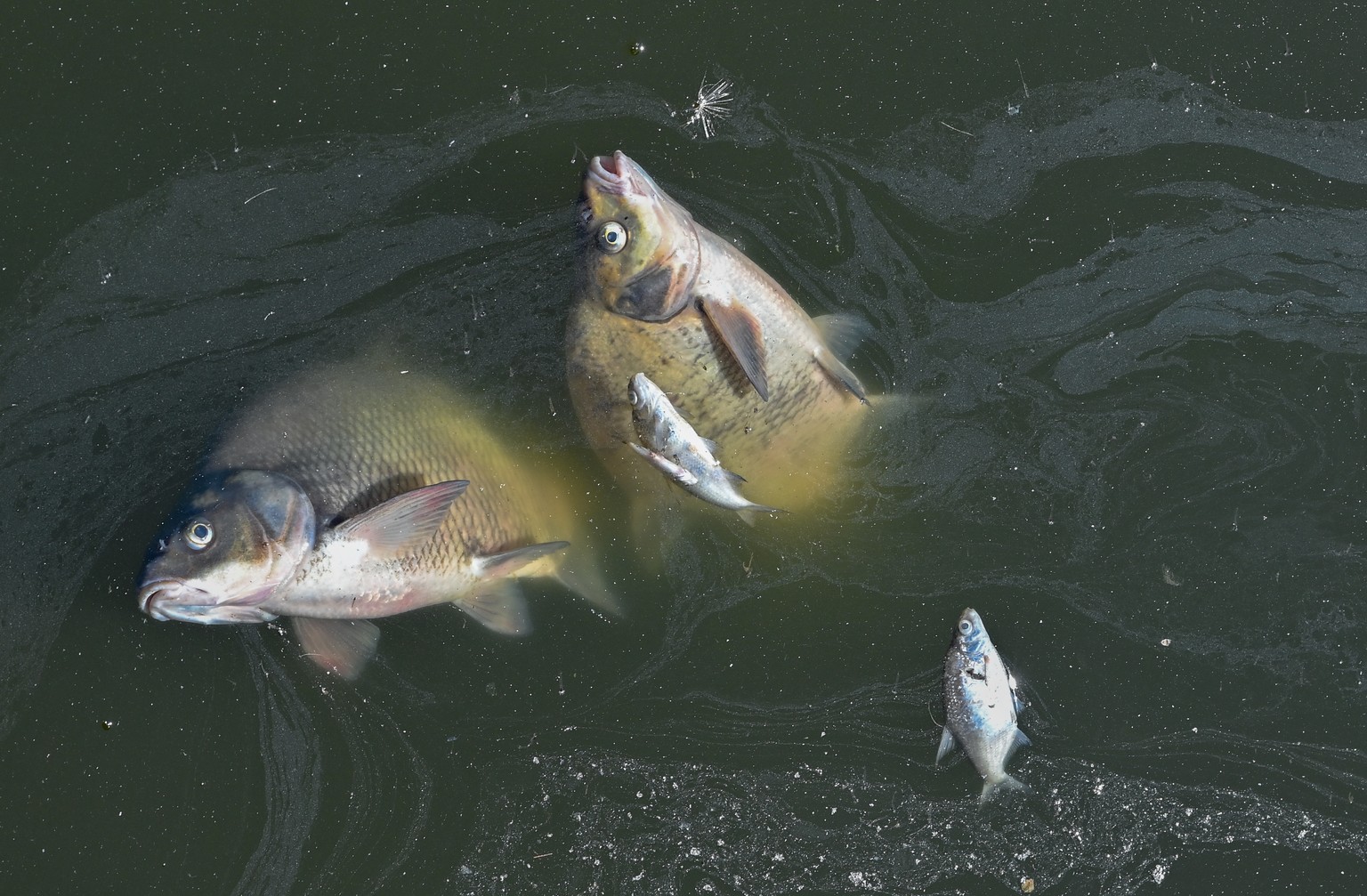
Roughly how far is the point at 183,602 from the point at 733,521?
68.2 inches

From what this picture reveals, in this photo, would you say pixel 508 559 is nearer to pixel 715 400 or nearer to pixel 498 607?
pixel 498 607

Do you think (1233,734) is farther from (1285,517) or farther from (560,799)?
(560,799)

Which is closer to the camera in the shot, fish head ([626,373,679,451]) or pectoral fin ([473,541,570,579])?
fish head ([626,373,679,451])

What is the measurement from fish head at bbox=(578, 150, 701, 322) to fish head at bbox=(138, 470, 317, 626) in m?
1.13

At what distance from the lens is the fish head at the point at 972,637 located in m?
3.13

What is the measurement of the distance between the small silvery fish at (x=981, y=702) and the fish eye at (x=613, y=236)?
5.47ft


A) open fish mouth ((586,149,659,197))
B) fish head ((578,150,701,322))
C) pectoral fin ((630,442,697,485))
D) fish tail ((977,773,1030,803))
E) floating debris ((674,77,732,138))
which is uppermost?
floating debris ((674,77,732,138))

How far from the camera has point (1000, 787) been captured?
10.7ft

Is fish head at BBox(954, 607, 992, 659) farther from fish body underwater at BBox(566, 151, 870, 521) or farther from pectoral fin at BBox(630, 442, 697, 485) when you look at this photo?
pectoral fin at BBox(630, 442, 697, 485)

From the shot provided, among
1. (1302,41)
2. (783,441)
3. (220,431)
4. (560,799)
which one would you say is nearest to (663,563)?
(783,441)

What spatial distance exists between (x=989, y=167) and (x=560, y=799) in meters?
2.64

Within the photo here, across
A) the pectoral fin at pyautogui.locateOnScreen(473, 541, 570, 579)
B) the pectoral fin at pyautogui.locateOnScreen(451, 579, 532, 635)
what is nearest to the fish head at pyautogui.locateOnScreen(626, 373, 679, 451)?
the pectoral fin at pyautogui.locateOnScreen(473, 541, 570, 579)

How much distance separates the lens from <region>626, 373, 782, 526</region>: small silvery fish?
274 cm

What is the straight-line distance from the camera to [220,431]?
121 inches
